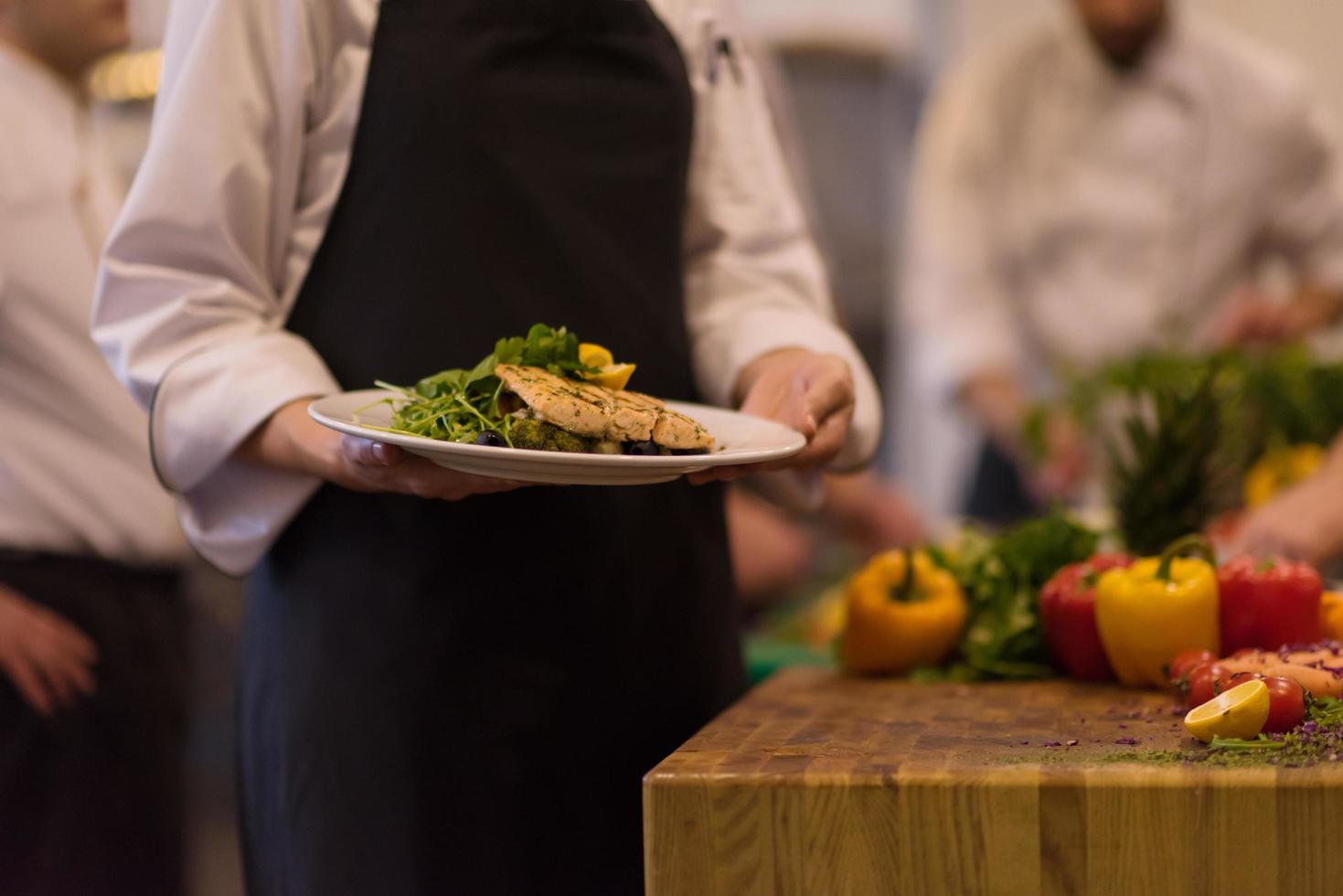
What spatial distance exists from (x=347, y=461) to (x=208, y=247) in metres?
0.28

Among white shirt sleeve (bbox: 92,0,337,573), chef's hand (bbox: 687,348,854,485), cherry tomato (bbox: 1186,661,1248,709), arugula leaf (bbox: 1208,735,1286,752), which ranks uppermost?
white shirt sleeve (bbox: 92,0,337,573)

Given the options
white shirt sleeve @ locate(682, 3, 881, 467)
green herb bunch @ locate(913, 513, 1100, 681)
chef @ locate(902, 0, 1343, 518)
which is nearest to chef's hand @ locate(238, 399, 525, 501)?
white shirt sleeve @ locate(682, 3, 881, 467)

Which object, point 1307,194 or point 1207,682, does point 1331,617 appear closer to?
point 1207,682

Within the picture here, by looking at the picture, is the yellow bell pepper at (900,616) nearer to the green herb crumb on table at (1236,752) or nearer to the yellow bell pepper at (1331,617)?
the yellow bell pepper at (1331,617)

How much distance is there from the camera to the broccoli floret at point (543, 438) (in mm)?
1140

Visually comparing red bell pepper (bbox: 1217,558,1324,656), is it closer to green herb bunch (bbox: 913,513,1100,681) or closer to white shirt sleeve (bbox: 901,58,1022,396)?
green herb bunch (bbox: 913,513,1100,681)

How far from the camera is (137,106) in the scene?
5367 millimetres

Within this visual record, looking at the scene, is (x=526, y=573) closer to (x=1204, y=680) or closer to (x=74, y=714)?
(x=1204, y=680)

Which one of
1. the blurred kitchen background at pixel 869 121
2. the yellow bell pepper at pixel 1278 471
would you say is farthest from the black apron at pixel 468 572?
the blurred kitchen background at pixel 869 121

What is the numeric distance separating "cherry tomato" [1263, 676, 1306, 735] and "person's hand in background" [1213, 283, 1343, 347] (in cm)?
180

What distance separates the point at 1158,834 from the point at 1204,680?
291mm

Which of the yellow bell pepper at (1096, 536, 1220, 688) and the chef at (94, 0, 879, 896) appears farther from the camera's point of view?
the yellow bell pepper at (1096, 536, 1220, 688)

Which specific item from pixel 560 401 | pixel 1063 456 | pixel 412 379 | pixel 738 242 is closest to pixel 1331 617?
pixel 738 242

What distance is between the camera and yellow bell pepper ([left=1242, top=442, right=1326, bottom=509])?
7.39ft
